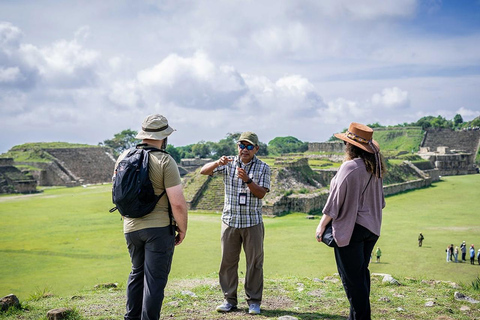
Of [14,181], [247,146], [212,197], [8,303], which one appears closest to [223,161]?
[247,146]

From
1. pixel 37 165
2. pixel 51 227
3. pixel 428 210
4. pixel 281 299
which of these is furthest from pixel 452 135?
pixel 281 299

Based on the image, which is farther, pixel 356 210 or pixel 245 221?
pixel 245 221

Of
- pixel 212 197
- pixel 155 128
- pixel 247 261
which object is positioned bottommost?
pixel 212 197

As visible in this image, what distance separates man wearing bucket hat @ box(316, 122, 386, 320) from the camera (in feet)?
13.6

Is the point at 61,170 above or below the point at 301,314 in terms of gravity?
above

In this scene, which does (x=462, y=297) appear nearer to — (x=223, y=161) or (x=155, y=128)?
(x=223, y=161)

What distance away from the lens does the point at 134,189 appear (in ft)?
12.6

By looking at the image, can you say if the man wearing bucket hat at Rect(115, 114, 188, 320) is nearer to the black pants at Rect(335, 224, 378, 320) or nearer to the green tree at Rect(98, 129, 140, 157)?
the black pants at Rect(335, 224, 378, 320)

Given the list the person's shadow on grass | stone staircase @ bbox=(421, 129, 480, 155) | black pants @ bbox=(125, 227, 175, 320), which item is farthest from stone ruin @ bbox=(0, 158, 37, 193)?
stone staircase @ bbox=(421, 129, 480, 155)

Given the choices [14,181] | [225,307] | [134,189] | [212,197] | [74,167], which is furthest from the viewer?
[74,167]

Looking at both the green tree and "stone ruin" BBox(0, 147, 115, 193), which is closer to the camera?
"stone ruin" BBox(0, 147, 115, 193)

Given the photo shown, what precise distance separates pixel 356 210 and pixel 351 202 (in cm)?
9

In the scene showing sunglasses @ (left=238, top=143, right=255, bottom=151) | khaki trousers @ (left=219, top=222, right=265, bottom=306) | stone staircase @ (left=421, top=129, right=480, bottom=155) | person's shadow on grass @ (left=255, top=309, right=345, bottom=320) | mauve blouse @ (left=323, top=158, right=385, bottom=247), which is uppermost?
stone staircase @ (left=421, top=129, right=480, bottom=155)

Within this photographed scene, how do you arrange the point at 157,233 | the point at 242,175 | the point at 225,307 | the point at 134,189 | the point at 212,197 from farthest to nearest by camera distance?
the point at 212,197, the point at 225,307, the point at 242,175, the point at 157,233, the point at 134,189
